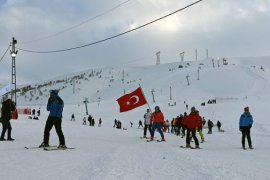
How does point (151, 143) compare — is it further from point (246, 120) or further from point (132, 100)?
point (132, 100)

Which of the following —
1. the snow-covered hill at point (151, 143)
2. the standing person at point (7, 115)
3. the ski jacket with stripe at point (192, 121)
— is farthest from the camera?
the ski jacket with stripe at point (192, 121)

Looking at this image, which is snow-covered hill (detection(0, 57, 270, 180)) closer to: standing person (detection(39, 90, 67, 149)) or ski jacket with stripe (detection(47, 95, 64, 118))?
standing person (detection(39, 90, 67, 149))

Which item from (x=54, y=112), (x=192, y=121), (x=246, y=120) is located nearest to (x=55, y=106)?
(x=54, y=112)

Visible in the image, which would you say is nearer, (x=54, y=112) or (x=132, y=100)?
(x=54, y=112)

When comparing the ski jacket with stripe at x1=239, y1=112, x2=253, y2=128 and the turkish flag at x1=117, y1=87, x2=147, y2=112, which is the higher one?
the turkish flag at x1=117, y1=87, x2=147, y2=112

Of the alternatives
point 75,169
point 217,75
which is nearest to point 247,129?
point 75,169

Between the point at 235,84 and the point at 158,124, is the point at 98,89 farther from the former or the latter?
the point at 158,124

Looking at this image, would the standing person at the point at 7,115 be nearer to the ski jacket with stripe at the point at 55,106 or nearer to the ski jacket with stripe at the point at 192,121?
the ski jacket with stripe at the point at 55,106

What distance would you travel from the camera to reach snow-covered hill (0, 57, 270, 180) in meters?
8.84

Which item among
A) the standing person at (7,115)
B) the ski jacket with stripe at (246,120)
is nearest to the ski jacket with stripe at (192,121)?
the ski jacket with stripe at (246,120)

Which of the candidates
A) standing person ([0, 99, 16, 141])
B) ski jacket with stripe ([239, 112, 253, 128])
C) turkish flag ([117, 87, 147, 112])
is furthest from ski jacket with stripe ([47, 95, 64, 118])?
turkish flag ([117, 87, 147, 112])

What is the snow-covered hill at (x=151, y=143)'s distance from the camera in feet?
29.0

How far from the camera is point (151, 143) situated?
733 inches

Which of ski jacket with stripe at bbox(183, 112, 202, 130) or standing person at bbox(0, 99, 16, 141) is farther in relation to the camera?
ski jacket with stripe at bbox(183, 112, 202, 130)
